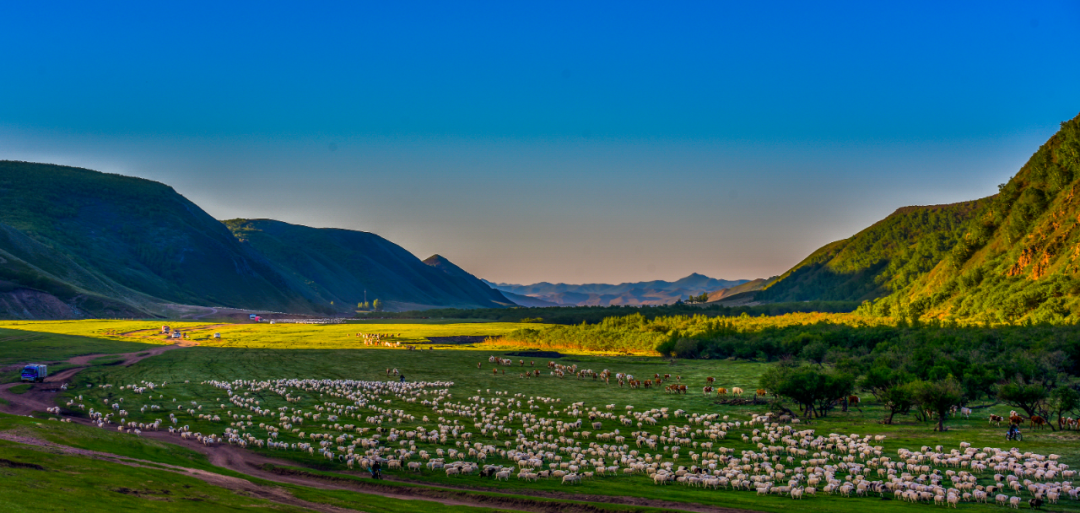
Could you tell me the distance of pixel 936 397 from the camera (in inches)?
1930

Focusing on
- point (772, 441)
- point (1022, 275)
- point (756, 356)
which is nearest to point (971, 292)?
point (1022, 275)

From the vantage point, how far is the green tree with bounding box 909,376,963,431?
4878 cm

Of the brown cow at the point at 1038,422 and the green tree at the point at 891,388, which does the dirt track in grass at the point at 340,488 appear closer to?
the green tree at the point at 891,388

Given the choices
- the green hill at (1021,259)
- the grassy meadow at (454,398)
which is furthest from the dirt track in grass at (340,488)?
the green hill at (1021,259)

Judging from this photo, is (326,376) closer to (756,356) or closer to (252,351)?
(252,351)

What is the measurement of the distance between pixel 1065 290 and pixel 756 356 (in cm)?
3795

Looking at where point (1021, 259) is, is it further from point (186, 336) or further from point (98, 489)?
point (186, 336)

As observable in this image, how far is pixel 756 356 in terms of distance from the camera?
10212 cm

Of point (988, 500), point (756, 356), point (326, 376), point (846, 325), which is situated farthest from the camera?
point (846, 325)

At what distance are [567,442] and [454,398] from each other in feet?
74.5

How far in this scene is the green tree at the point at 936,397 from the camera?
48.8 meters

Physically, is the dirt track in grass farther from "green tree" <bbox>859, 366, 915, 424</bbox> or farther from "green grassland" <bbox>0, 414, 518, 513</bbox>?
"green tree" <bbox>859, 366, 915, 424</bbox>

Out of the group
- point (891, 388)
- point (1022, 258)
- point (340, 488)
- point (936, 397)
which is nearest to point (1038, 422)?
point (936, 397)

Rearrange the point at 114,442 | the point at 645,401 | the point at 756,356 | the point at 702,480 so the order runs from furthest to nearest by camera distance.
Answer: the point at 756,356
the point at 645,401
the point at 114,442
the point at 702,480
